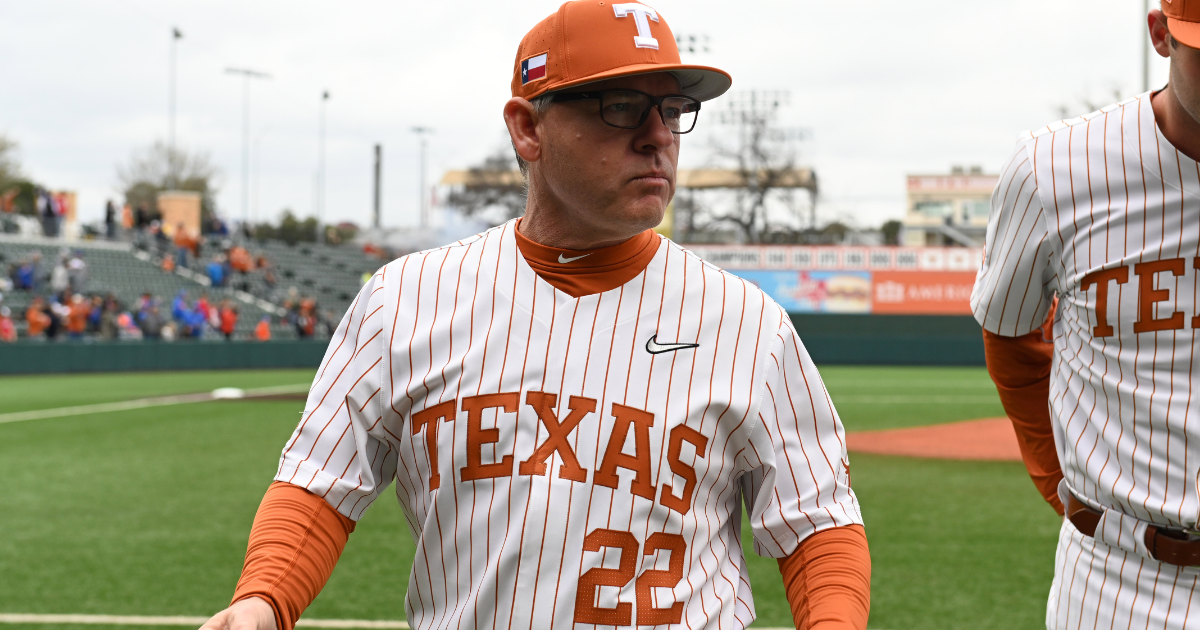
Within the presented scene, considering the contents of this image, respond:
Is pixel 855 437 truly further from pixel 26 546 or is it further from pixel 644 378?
pixel 644 378

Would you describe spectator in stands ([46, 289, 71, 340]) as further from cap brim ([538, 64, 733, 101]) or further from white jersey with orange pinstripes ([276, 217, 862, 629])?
cap brim ([538, 64, 733, 101])

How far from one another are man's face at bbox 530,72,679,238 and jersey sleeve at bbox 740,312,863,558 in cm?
29

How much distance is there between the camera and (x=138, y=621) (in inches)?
191

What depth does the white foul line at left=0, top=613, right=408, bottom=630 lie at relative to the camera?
4758 mm

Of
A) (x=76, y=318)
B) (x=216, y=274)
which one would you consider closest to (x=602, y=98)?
(x=76, y=318)

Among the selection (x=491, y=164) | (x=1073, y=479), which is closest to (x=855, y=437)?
(x=1073, y=479)

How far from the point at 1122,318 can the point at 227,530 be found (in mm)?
6150

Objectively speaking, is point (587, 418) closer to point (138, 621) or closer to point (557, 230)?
point (557, 230)

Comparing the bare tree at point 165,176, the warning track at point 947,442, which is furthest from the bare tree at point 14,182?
the warning track at point 947,442

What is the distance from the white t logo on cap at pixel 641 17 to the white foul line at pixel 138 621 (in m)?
3.62

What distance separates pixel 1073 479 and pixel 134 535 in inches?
241

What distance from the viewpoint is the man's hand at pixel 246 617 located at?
1.44 metres

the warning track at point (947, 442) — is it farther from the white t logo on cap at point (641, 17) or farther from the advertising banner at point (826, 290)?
the advertising banner at point (826, 290)

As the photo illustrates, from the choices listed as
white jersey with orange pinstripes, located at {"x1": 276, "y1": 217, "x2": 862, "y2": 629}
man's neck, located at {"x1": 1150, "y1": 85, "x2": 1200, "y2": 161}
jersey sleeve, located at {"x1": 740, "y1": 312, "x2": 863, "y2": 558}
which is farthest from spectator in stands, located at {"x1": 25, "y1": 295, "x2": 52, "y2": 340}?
man's neck, located at {"x1": 1150, "y1": 85, "x2": 1200, "y2": 161}
